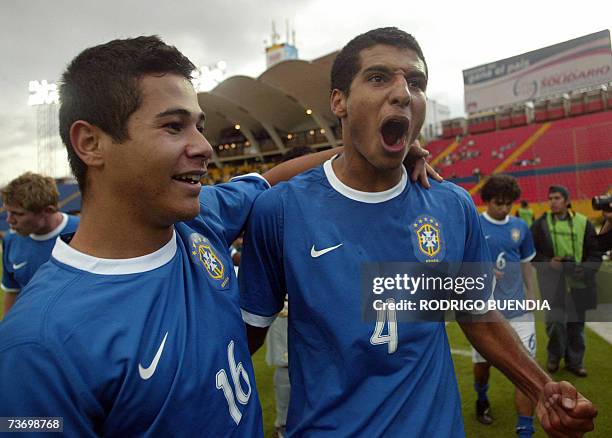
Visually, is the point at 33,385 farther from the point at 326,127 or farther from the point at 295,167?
the point at 326,127

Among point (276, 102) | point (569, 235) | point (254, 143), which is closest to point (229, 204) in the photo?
point (569, 235)

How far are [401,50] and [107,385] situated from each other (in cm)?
144

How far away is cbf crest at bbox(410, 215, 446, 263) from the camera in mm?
1672

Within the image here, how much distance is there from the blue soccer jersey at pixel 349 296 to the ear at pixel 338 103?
0.73ft

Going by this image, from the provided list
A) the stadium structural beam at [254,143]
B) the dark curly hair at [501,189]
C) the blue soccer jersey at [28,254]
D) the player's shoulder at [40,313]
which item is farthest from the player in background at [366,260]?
the stadium structural beam at [254,143]

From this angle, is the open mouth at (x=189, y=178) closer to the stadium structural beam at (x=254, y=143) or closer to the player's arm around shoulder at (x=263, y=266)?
the player's arm around shoulder at (x=263, y=266)

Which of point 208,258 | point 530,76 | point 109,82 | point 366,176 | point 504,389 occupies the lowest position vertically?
point 504,389

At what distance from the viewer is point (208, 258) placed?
1.54 m

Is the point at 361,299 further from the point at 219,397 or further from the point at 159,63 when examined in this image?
the point at 159,63

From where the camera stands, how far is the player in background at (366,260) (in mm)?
1492

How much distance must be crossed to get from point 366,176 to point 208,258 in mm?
661

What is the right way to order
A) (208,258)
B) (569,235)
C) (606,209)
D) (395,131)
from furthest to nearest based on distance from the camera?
1. (569,235)
2. (606,209)
3. (395,131)
4. (208,258)

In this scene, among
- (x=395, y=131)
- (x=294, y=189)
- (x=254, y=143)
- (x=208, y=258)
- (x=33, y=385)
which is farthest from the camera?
(x=254, y=143)

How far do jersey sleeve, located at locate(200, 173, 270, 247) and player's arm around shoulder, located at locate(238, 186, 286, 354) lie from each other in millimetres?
79
